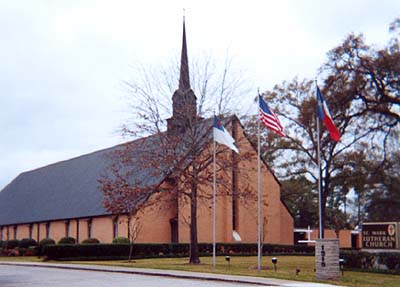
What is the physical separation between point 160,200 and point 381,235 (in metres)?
13.1

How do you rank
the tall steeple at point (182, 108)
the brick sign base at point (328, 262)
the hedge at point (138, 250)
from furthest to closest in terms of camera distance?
the hedge at point (138, 250) → the tall steeple at point (182, 108) → the brick sign base at point (328, 262)

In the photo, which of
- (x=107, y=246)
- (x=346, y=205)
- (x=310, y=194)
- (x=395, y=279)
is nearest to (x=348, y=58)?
(x=395, y=279)

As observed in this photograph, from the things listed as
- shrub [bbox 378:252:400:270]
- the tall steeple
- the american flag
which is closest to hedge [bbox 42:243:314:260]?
the tall steeple

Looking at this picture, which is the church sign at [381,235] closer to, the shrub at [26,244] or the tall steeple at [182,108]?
the tall steeple at [182,108]

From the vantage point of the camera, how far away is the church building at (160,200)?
37062 millimetres

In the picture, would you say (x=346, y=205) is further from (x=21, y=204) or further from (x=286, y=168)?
(x=21, y=204)

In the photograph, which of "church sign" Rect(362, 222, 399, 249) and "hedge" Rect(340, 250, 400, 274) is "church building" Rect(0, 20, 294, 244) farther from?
"church sign" Rect(362, 222, 399, 249)

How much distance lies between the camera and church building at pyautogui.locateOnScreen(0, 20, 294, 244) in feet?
122

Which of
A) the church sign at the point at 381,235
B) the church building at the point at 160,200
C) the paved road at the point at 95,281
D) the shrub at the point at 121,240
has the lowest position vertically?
the paved road at the point at 95,281

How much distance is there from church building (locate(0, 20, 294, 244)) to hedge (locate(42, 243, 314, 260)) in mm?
2159

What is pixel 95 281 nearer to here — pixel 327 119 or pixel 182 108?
pixel 327 119

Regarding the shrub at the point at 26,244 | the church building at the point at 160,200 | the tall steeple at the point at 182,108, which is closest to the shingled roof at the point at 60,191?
the church building at the point at 160,200

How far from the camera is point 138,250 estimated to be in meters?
44.6

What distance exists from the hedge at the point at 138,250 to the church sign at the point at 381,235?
1721cm
